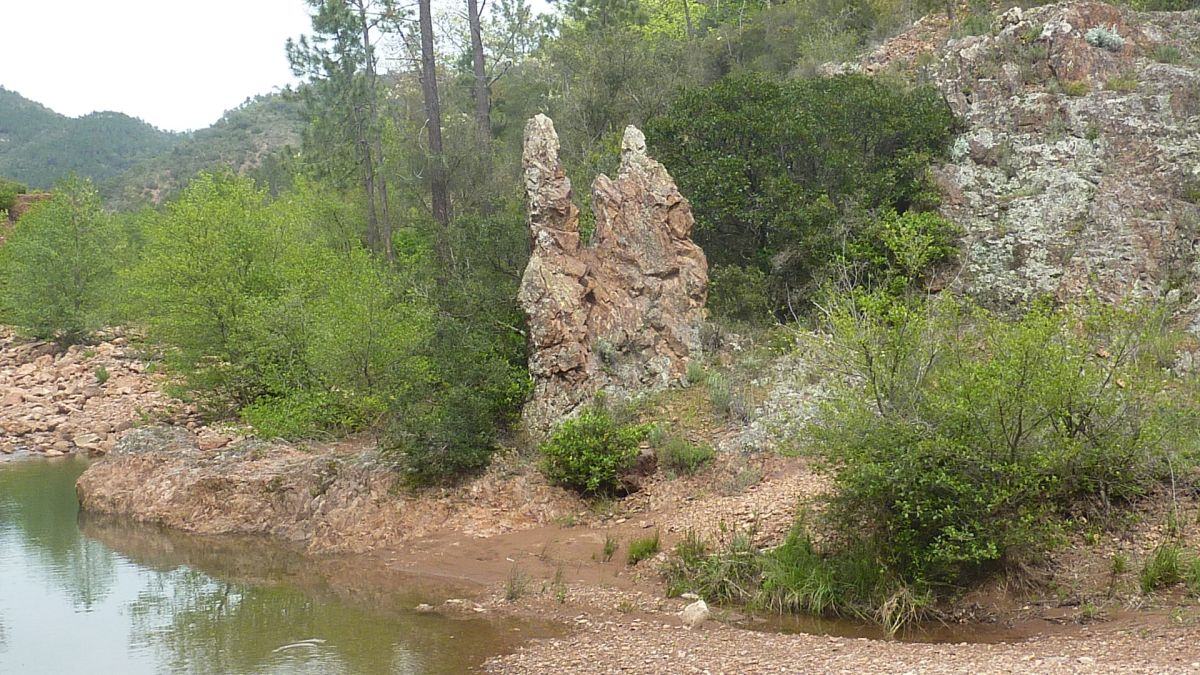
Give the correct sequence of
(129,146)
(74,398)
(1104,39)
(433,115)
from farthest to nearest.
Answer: (129,146)
(74,398)
(433,115)
(1104,39)

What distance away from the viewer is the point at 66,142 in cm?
11988

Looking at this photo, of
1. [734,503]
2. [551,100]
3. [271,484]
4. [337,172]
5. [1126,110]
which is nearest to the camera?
[734,503]

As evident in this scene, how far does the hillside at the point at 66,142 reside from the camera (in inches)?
4336

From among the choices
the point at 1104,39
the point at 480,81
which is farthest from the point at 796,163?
the point at 480,81

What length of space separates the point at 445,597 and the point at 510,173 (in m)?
15.9

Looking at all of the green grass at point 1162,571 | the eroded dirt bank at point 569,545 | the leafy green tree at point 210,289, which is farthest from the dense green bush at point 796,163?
the leafy green tree at point 210,289

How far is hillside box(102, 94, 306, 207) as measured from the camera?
89.2m

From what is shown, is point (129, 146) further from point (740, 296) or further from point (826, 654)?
point (826, 654)

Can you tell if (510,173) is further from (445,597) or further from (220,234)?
(445,597)

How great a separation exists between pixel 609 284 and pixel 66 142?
121 metres

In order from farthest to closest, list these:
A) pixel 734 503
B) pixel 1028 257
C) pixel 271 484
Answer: pixel 1028 257
pixel 271 484
pixel 734 503

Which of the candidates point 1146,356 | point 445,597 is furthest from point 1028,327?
point 445,597

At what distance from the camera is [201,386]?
24.1 meters

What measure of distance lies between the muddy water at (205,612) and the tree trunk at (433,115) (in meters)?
10.5
